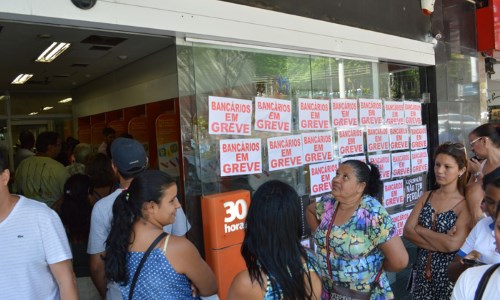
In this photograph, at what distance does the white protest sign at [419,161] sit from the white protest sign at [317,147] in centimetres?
206

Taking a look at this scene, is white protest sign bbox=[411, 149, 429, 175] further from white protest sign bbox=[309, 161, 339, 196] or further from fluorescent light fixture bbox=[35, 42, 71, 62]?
fluorescent light fixture bbox=[35, 42, 71, 62]

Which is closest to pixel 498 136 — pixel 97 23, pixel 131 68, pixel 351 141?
pixel 351 141

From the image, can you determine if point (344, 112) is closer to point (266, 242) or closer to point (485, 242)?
point (485, 242)

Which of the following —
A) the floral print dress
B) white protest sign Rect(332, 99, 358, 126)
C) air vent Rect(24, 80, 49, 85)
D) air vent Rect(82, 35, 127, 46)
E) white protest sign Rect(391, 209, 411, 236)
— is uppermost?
air vent Rect(24, 80, 49, 85)

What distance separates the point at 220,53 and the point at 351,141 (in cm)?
232

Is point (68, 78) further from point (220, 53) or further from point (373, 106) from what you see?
point (373, 106)

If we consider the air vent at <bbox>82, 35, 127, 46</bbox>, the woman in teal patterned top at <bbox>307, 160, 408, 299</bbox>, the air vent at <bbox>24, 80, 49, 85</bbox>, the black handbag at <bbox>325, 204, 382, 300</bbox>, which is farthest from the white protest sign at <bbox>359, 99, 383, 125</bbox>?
the air vent at <bbox>24, 80, 49, 85</bbox>

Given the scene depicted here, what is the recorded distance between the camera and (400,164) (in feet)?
20.4

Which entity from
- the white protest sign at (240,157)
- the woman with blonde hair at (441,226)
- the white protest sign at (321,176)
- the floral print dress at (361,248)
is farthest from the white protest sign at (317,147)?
the floral print dress at (361,248)

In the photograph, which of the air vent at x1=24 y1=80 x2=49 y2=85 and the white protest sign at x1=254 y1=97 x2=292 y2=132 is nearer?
the white protest sign at x1=254 y1=97 x2=292 y2=132

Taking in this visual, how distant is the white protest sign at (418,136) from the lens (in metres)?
6.51

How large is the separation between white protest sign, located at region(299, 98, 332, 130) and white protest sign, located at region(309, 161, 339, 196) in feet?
1.51

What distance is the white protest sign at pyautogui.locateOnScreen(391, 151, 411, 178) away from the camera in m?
6.11

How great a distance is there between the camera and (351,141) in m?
5.43
